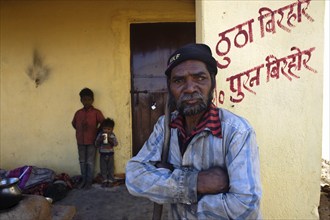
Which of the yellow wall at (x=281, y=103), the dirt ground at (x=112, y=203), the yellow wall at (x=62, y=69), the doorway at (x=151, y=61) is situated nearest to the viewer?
the yellow wall at (x=281, y=103)

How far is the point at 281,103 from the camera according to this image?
223cm

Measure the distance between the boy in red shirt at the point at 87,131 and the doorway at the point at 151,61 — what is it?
66cm

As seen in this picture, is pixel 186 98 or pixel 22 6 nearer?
pixel 186 98

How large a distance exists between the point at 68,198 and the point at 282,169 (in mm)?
3152

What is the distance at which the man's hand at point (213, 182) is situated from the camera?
1.36 meters

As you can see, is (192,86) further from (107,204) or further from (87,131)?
(87,131)

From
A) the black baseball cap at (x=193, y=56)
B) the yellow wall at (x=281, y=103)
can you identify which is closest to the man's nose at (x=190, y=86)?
the black baseball cap at (x=193, y=56)

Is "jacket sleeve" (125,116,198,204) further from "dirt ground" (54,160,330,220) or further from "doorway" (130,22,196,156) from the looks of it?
"doorway" (130,22,196,156)

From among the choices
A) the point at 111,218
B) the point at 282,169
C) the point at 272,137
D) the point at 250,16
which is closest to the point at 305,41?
the point at 250,16

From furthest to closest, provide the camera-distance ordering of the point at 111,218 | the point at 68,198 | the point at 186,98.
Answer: the point at 68,198 < the point at 111,218 < the point at 186,98

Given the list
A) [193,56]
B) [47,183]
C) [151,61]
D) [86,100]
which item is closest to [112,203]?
[47,183]

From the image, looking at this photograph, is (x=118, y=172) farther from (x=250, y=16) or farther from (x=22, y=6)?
(x=250, y=16)

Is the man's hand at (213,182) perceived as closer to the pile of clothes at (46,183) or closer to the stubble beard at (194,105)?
the stubble beard at (194,105)

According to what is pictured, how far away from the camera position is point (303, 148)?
224 cm
